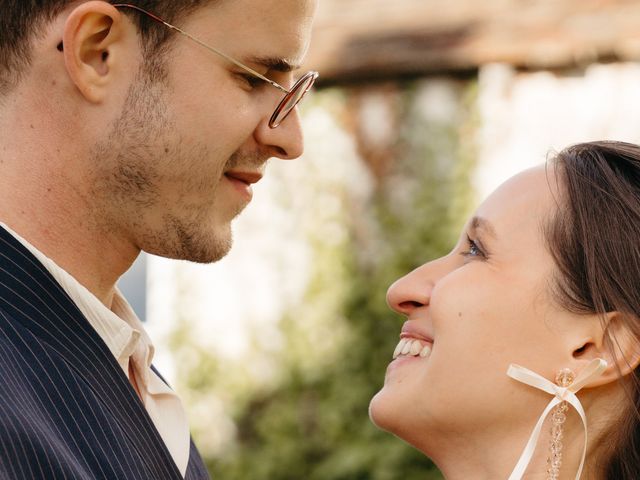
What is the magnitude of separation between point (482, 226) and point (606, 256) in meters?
0.32

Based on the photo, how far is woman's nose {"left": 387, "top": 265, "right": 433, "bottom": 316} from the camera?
2699 mm

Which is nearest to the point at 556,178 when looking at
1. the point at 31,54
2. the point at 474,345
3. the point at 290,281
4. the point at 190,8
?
the point at 474,345

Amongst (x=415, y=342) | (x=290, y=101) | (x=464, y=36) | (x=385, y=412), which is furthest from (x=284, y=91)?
(x=464, y=36)

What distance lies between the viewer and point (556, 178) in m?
2.74

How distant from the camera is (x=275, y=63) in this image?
8.60 feet

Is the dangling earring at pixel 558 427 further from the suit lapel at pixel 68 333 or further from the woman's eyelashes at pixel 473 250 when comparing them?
the suit lapel at pixel 68 333

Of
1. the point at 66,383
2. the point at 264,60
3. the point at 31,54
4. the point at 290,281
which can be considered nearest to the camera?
the point at 66,383

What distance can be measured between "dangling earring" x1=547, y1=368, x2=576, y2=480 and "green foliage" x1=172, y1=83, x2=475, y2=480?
397 centimetres

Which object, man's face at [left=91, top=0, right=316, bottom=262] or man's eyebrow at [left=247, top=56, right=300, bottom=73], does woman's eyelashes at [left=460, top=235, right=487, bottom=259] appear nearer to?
man's face at [left=91, top=0, right=316, bottom=262]

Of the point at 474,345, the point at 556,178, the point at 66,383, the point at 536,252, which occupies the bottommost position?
the point at 66,383

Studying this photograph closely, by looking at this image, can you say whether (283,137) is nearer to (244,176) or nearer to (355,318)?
(244,176)

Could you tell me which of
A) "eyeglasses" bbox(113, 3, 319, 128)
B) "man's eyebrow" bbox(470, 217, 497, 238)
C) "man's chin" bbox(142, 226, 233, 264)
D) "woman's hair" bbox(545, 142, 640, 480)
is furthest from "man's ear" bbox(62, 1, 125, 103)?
"woman's hair" bbox(545, 142, 640, 480)

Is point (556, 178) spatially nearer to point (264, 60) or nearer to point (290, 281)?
point (264, 60)

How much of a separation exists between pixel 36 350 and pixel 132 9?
85 centimetres
